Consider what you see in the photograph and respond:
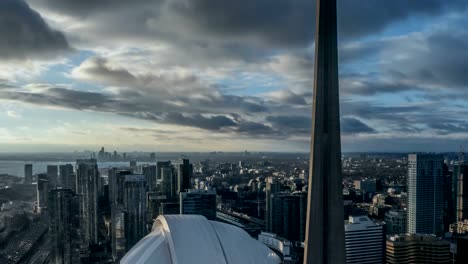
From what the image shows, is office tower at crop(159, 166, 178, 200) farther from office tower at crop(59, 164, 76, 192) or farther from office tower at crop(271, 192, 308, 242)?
office tower at crop(271, 192, 308, 242)

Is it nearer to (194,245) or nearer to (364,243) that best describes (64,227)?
(194,245)

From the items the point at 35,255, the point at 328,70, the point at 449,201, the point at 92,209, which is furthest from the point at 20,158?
the point at 449,201

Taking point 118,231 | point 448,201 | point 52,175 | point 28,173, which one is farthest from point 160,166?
point 448,201

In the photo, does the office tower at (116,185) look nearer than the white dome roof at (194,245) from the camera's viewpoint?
No

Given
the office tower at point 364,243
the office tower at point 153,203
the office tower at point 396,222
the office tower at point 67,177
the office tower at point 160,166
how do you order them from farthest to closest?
the office tower at point 160,166, the office tower at point 396,222, the office tower at point 67,177, the office tower at point 153,203, the office tower at point 364,243

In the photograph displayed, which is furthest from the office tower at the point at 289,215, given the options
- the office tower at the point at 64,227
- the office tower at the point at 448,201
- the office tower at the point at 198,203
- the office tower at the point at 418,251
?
the office tower at the point at 64,227

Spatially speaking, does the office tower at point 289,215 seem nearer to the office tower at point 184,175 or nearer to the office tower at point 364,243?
the office tower at point 364,243

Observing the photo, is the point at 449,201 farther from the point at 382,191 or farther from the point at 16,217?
the point at 16,217

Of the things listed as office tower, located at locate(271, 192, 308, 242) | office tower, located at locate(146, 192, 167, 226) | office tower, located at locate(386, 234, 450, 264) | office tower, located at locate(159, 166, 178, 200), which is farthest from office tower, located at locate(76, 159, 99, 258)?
office tower, located at locate(386, 234, 450, 264)

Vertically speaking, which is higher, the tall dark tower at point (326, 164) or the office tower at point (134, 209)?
the tall dark tower at point (326, 164)
